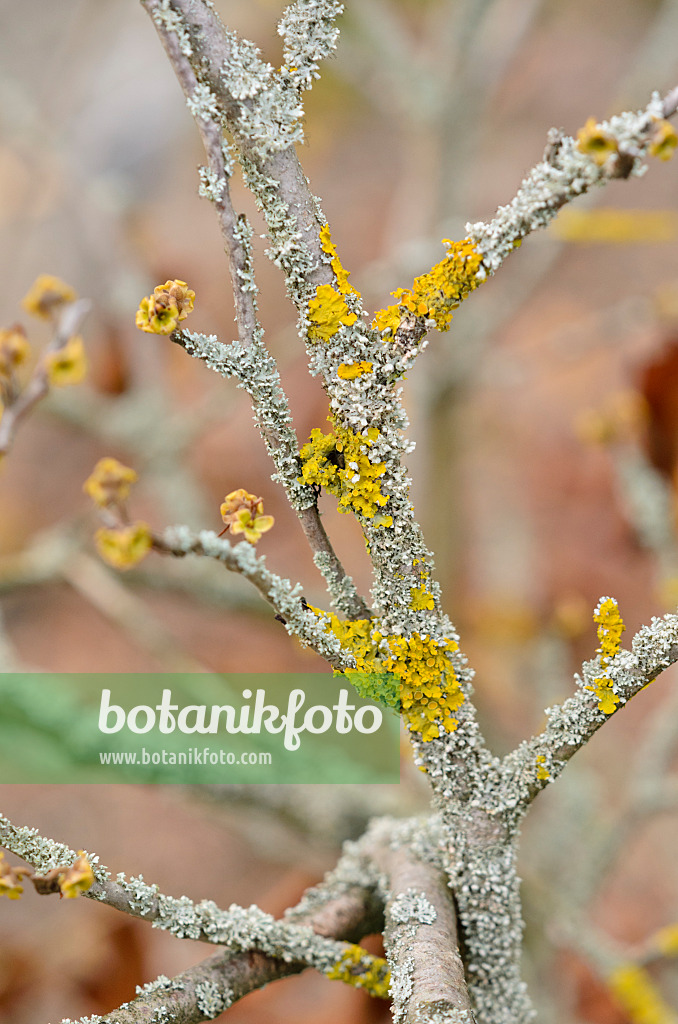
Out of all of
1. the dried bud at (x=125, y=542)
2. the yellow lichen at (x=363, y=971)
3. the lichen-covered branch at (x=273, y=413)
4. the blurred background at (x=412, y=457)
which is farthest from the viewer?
the blurred background at (x=412, y=457)

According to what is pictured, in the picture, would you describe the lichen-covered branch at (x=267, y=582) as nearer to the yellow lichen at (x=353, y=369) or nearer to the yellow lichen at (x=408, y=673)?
the yellow lichen at (x=408, y=673)

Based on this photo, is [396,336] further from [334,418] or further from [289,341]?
[289,341]

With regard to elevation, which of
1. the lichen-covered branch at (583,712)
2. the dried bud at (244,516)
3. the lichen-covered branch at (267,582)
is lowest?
the lichen-covered branch at (583,712)

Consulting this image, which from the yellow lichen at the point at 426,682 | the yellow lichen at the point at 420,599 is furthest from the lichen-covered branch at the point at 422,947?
the yellow lichen at the point at 420,599


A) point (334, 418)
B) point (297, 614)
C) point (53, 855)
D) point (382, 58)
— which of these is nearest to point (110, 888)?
point (53, 855)

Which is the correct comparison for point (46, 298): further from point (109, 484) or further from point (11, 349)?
point (109, 484)
